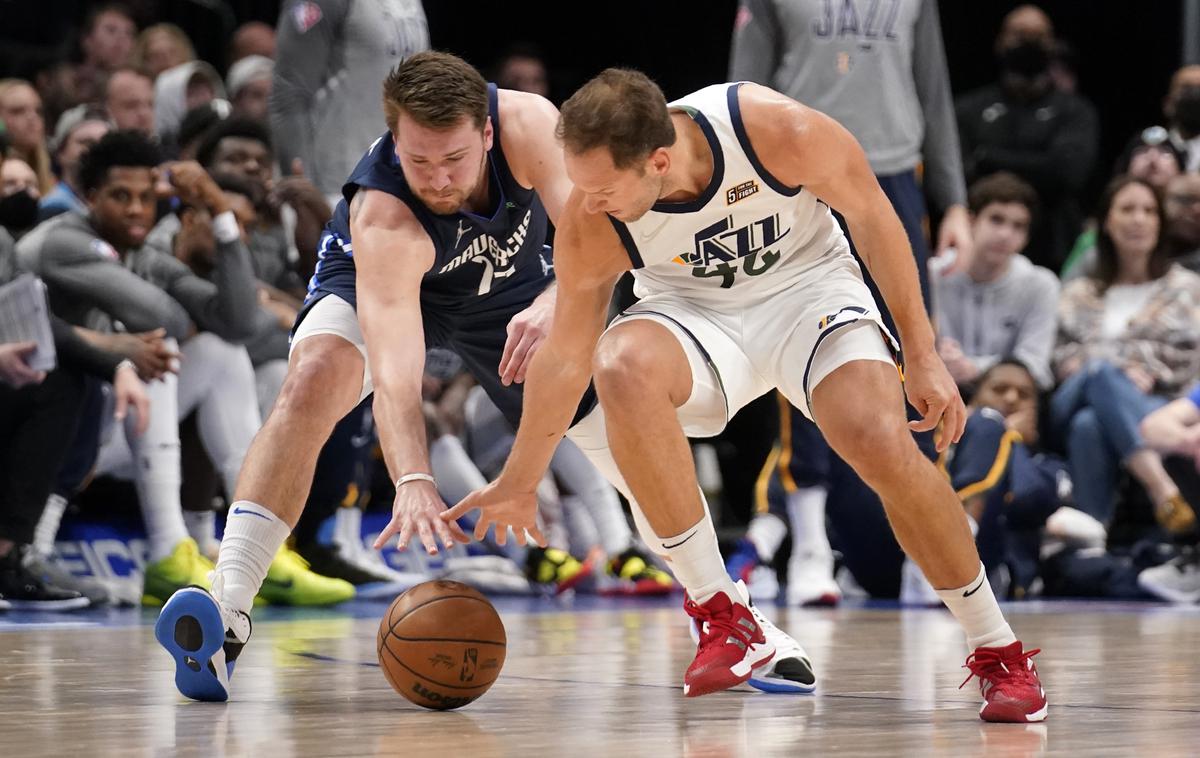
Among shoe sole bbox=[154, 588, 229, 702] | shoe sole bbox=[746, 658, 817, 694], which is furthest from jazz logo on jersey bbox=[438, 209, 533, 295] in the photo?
shoe sole bbox=[746, 658, 817, 694]

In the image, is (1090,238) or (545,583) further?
(1090,238)

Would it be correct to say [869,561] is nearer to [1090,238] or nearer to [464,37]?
[1090,238]

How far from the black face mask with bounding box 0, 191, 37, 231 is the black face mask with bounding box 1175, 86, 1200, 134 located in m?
5.57

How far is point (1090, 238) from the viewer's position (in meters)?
8.73

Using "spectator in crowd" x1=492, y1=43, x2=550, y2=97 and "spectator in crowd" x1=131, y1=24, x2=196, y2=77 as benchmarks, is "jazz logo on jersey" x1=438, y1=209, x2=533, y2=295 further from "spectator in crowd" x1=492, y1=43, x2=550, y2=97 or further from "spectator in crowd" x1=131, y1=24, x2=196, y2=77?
"spectator in crowd" x1=492, y1=43, x2=550, y2=97

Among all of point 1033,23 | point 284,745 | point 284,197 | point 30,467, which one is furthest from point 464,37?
point 284,745

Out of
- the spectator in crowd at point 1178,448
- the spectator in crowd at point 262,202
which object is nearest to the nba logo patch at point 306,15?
the spectator in crowd at point 262,202

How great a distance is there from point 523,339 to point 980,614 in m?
1.16

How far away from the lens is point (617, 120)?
132 inches

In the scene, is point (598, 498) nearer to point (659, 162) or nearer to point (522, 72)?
point (522, 72)

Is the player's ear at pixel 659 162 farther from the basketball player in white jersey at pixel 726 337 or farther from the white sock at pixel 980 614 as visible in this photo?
the white sock at pixel 980 614

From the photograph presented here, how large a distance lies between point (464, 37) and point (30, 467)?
18.9ft

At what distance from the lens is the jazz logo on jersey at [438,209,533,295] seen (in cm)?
420

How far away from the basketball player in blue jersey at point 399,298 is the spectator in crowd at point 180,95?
13.2 ft
